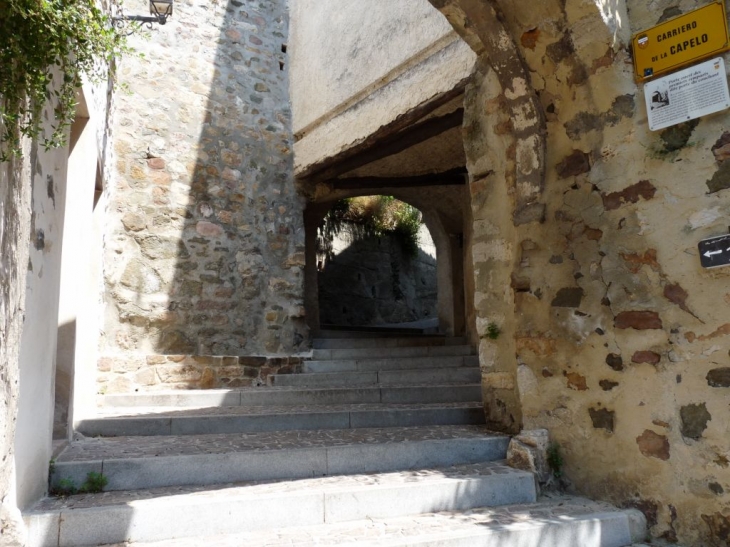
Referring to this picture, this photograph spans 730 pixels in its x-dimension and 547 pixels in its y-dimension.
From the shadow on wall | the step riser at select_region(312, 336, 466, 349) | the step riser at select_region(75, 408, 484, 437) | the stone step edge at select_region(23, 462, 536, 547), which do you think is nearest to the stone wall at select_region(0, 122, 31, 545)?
the stone step edge at select_region(23, 462, 536, 547)

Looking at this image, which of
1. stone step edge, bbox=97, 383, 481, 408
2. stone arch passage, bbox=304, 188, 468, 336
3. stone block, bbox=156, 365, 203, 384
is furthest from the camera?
stone arch passage, bbox=304, 188, 468, 336

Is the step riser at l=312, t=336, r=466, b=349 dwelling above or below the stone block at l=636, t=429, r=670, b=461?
above

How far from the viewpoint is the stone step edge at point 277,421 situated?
134 inches

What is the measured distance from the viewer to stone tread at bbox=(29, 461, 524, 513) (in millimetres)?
2256

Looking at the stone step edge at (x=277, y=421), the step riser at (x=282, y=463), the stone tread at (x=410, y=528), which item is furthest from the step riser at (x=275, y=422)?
the stone tread at (x=410, y=528)

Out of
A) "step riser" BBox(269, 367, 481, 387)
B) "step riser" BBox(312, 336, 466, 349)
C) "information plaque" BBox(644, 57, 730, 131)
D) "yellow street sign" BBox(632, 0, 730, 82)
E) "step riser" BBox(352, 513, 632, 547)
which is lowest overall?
"step riser" BBox(352, 513, 632, 547)

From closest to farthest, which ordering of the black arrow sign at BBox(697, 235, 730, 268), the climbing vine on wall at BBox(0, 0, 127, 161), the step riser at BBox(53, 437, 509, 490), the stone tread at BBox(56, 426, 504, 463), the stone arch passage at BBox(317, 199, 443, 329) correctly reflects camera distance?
the climbing vine on wall at BBox(0, 0, 127, 161) < the black arrow sign at BBox(697, 235, 730, 268) < the step riser at BBox(53, 437, 509, 490) < the stone tread at BBox(56, 426, 504, 463) < the stone arch passage at BBox(317, 199, 443, 329)

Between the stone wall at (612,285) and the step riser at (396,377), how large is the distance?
5.40ft

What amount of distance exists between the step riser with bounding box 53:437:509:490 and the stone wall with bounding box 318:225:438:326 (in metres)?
7.45

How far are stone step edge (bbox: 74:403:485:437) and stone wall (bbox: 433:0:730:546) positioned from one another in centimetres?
41

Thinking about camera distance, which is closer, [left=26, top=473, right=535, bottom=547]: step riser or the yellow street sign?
[left=26, top=473, right=535, bottom=547]: step riser

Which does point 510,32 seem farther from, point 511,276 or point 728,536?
point 728,536

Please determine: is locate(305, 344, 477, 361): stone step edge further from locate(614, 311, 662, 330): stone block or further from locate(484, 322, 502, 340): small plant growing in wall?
locate(614, 311, 662, 330): stone block

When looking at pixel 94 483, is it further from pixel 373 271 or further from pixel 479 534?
pixel 373 271
